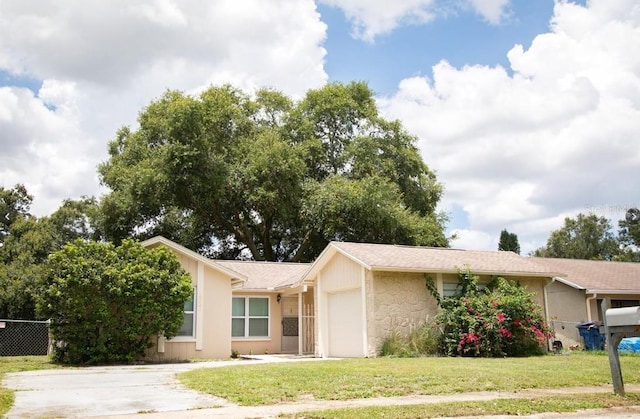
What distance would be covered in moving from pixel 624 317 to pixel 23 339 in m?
23.0

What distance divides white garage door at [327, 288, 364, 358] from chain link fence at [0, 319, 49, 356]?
38.2 feet

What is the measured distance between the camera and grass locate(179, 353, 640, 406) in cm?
961

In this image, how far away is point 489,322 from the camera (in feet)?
61.0

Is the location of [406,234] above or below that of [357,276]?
above

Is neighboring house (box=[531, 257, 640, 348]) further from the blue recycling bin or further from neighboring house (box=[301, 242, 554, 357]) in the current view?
neighboring house (box=[301, 242, 554, 357])

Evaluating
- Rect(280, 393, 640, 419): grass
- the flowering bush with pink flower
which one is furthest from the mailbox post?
the flowering bush with pink flower

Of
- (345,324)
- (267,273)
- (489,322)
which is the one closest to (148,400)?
(345,324)

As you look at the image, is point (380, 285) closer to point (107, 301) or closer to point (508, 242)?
point (107, 301)

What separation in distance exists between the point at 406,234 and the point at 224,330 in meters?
17.0

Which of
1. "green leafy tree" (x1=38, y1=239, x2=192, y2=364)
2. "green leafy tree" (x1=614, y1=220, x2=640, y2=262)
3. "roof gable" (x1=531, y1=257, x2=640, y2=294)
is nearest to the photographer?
"green leafy tree" (x1=38, y1=239, x2=192, y2=364)

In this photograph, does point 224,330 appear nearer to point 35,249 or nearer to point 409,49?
point 409,49

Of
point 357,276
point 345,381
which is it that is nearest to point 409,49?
point 357,276

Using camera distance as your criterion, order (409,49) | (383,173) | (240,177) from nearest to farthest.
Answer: (409,49), (240,177), (383,173)

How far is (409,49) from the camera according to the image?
1708 cm
